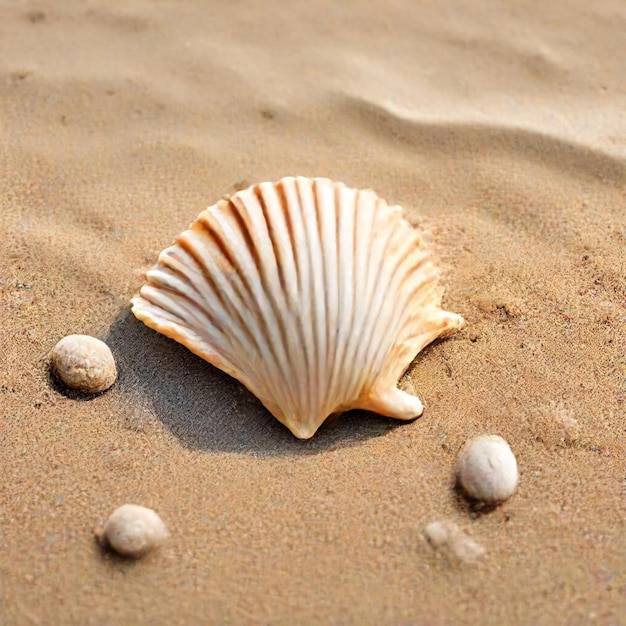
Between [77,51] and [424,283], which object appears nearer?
[424,283]

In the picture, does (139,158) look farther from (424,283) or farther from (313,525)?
(313,525)

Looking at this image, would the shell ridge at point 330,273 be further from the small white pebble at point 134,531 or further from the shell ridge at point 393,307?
the small white pebble at point 134,531

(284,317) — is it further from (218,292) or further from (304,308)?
(218,292)

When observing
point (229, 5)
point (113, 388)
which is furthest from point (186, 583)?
point (229, 5)

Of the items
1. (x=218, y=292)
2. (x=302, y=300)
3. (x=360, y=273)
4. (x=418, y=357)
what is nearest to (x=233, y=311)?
(x=218, y=292)

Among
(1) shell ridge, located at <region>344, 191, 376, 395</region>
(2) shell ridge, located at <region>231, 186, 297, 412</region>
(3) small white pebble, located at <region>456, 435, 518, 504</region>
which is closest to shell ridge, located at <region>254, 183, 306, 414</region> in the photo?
(2) shell ridge, located at <region>231, 186, 297, 412</region>

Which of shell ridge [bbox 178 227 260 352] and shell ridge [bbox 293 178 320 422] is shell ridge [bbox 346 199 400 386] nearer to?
shell ridge [bbox 293 178 320 422]
